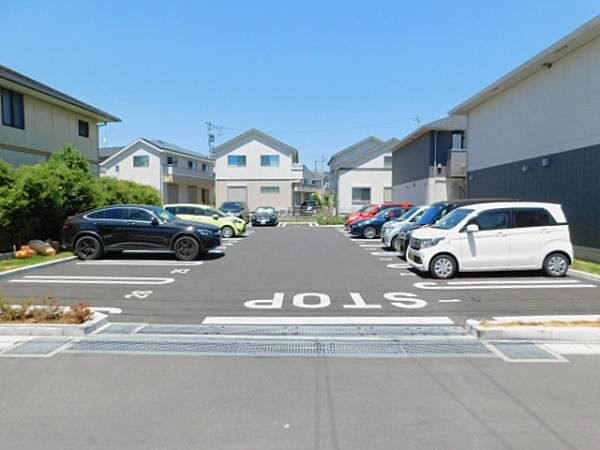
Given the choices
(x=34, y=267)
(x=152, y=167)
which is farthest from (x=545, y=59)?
(x=152, y=167)

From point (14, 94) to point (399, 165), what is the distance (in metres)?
26.5

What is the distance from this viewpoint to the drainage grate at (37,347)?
4.97 metres

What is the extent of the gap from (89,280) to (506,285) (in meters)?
9.12

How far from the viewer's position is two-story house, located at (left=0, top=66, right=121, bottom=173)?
16575 millimetres

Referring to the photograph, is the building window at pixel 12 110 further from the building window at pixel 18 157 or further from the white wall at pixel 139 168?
the white wall at pixel 139 168

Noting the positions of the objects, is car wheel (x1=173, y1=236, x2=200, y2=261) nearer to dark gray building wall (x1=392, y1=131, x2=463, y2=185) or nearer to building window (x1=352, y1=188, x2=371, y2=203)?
dark gray building wall (x1=392, y1=131, x2=463, y2=185)

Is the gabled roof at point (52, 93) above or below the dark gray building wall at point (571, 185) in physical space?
above

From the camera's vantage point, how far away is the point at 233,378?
428cm

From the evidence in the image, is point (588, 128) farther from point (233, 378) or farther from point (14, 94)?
point (14, 94)

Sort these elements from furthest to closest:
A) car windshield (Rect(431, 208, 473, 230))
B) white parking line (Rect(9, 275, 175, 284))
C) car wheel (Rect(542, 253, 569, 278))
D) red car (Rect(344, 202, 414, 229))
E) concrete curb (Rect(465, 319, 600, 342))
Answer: red car (Rect(344, 202, 414, 229)) < car windshield (Rect(431, 208, 473, 230)) < car wheel (Rect(542, 253, 569, 278)) < white parking line (Rect(9, 275, 175, 284)) < concrete curb (Rect(465, 319, 600, 342))

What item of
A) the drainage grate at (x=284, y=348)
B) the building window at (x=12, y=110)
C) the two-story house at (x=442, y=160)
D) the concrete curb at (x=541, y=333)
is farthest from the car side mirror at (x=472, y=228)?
the building window at (x=12, y=110)

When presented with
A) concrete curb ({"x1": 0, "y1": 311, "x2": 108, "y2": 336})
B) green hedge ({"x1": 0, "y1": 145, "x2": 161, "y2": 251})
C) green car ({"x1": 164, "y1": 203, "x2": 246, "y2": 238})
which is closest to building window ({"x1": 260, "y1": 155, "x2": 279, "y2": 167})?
green car ({"x1": 164, "y1": 203, "x2": 246, "y2": 238})

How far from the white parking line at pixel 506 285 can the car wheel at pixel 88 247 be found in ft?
29.9

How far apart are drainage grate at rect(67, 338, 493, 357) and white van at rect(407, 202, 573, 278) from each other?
13.7 ft
